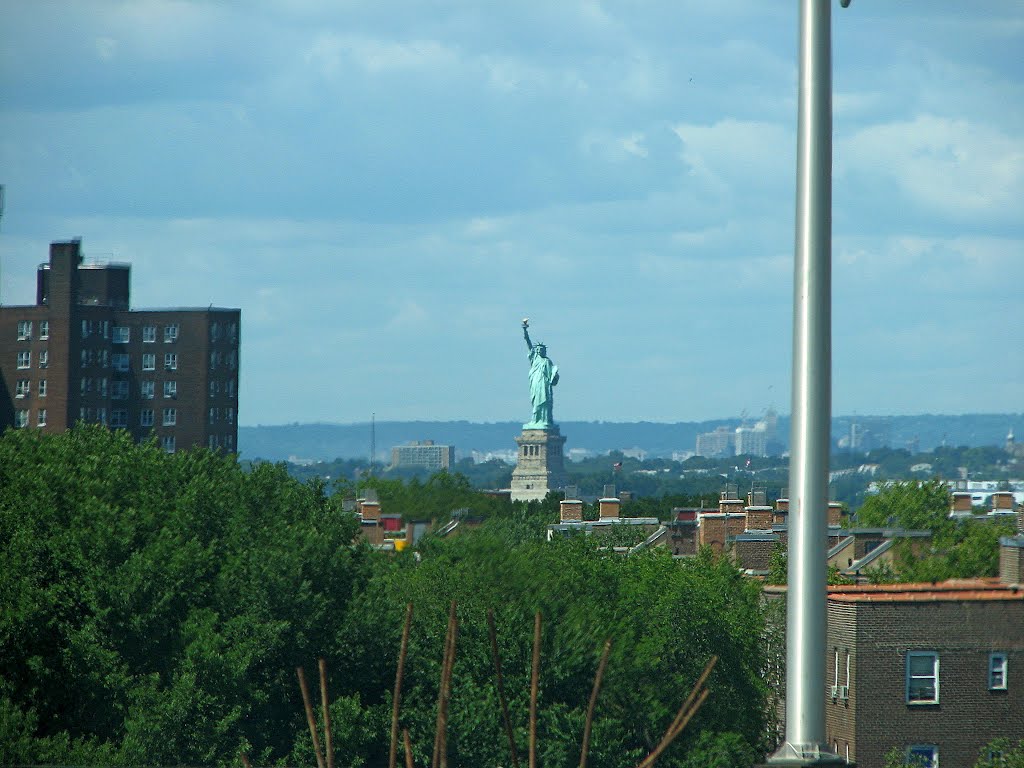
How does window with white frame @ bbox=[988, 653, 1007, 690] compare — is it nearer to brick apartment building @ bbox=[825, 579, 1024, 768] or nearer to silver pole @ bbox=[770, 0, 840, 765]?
brick apartment building @ bbox=[825, 579, 1024, 768]

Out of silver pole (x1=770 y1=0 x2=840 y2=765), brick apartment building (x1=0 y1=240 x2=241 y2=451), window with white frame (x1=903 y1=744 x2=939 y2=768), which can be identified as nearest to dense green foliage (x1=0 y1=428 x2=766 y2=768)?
window with white frame (x1=903 y1=744 x2=939 y2=768)

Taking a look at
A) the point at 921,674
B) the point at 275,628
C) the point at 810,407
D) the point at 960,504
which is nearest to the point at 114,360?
the point at 960,504

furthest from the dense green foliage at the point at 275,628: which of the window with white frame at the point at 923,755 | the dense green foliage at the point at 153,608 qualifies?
the window with white frame at the point at 923,755

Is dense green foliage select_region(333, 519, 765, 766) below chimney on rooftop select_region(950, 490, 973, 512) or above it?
below

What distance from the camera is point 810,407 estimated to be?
935cm

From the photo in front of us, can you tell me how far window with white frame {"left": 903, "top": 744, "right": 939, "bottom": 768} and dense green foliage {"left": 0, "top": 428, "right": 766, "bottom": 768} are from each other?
14.9 ft

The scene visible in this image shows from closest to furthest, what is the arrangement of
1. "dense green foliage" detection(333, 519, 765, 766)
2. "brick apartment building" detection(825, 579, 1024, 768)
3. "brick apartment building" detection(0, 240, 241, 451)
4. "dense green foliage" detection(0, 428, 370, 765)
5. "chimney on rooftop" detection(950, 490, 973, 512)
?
"dense green foliage" detection(0, 428, 370, 765)
"brick apartment building" detection(825, 579, 1024, 768)
"dense green foliage" detection(333, 519, 765, 766)
"chimney on rooftop" detection(950, 490, 973, 512)
"brick apartment building" detection(0, 240, 241, 451)

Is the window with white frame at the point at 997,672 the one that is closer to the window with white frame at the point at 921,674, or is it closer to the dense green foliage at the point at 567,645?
the window with white frame at the point at 921,674

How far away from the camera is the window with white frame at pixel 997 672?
40812 millimetres

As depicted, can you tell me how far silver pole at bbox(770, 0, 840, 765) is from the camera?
912 centimetres

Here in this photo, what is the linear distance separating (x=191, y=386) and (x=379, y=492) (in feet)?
101

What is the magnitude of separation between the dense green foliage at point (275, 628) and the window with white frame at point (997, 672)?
6.98 meters

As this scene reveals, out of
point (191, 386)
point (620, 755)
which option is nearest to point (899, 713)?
point (620, 755)

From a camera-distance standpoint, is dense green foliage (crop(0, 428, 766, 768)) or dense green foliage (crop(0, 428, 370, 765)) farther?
dense green foliage (crop(0, 428, 766, 768))
